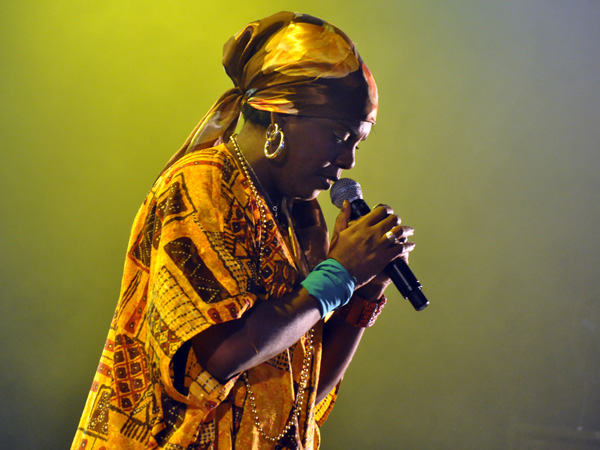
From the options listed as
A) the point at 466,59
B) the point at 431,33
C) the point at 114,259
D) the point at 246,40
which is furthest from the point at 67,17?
the point at 466,59

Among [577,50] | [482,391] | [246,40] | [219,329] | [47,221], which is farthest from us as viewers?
[577,50]

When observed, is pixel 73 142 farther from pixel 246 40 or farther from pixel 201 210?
pixel 201 210

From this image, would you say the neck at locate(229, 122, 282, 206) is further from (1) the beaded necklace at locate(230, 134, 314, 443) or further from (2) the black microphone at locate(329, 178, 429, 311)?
(2) the black microphone at locate(329, 178, 429, 311)

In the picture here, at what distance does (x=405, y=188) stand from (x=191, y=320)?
64.2 inches

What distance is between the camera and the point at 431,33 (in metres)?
2.33

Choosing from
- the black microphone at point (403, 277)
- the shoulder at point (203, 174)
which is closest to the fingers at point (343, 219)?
the black microphone at point (403, 277)

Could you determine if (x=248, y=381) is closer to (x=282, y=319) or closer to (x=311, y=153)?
(x=282, y=319)

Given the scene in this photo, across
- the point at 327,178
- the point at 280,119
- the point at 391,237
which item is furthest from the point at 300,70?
the point at 391,237

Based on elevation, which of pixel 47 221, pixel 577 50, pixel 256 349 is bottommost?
pixel 577 50

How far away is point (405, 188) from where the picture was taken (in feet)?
7.56

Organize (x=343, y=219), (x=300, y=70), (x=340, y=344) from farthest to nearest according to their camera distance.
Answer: (x=340, y=344) → (x=343, y=219) → (x=300, y=70)

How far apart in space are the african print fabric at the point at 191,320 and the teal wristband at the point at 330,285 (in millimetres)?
79

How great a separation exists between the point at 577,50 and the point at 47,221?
2309 millimetres

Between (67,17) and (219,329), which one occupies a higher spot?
(67,17)
